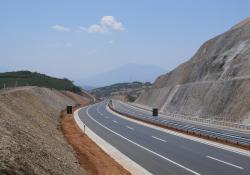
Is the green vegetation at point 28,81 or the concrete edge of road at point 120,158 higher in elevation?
the green vegetation at point 28,81

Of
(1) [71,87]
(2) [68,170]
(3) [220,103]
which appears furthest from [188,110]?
(1) [71,87]

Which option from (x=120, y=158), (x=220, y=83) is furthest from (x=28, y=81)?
(x=120, y=158)

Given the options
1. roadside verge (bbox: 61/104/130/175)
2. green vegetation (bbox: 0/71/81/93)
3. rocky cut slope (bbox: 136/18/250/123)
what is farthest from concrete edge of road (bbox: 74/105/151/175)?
green vegetation (bbox: 0/71/81/93)

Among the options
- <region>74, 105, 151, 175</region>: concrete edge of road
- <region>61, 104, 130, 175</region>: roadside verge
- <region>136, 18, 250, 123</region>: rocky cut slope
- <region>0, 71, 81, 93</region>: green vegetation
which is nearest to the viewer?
<region>61, 104, 130, 175</region>: roadside verge

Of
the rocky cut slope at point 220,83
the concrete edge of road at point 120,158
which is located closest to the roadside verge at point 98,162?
the concrete edge of road at point 120,158

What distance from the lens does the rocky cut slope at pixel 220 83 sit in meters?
52.3

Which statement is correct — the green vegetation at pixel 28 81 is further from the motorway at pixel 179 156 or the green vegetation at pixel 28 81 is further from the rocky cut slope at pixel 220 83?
the motorway at pixel 179 156

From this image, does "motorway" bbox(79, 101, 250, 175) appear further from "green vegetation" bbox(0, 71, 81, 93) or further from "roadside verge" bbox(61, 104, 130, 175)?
"green vegetation" bbox(0, 71, 81, 93)

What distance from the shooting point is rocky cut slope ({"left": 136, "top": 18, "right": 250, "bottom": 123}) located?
52281 millimetres

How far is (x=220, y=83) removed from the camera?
62094 millimetres

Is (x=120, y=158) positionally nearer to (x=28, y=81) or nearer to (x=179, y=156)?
(x=179, y=156)

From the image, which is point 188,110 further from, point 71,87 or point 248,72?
point 71,87

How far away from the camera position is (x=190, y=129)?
38.4 meters

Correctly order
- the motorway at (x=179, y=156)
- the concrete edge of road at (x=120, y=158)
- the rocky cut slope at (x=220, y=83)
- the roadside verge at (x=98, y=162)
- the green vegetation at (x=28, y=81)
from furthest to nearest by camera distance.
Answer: the green vegetation at (x=28, y=81) < the rocky cut slope at (x=220, y=83) < the concrete edge of road at (x=120, y=158) < the roadside verge at (x=98, y=162) < the motorway at (x=179, y=156)
